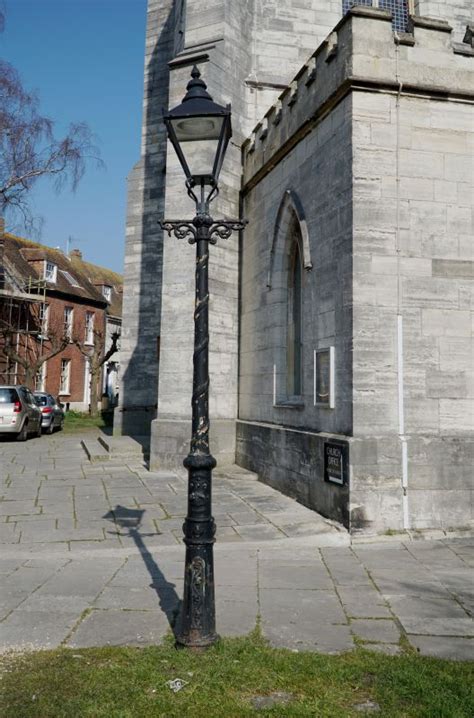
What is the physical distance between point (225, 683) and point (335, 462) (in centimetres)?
398

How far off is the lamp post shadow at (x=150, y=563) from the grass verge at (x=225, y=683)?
0.55 meters

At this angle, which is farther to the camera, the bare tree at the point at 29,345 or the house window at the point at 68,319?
the house window at the point at 68,319

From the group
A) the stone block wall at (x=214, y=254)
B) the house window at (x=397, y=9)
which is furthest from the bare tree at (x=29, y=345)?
the house window at (x=397, y=9)

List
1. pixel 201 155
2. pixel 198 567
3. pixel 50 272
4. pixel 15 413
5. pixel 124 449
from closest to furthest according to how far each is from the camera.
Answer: pixel 198 567, pixel 201 155, pixel 124 449, pixel 15 413, pixel 50 272

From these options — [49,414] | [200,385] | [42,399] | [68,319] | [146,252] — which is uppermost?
[68,319]

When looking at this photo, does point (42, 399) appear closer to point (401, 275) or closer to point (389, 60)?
point (401, 275)

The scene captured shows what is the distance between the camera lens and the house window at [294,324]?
9.44 m

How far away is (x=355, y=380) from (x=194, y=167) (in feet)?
11.8

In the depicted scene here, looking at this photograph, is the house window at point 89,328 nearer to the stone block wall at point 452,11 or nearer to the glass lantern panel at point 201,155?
the stone block wall at point 452,11

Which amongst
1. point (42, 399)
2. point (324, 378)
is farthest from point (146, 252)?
point (324, 378)

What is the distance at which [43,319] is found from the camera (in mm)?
31938

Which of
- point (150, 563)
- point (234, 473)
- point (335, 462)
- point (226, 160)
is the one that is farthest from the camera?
point (226, 160)

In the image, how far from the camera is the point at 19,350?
31.1 m

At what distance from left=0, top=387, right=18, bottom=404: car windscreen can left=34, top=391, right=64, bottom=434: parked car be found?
2769mm
